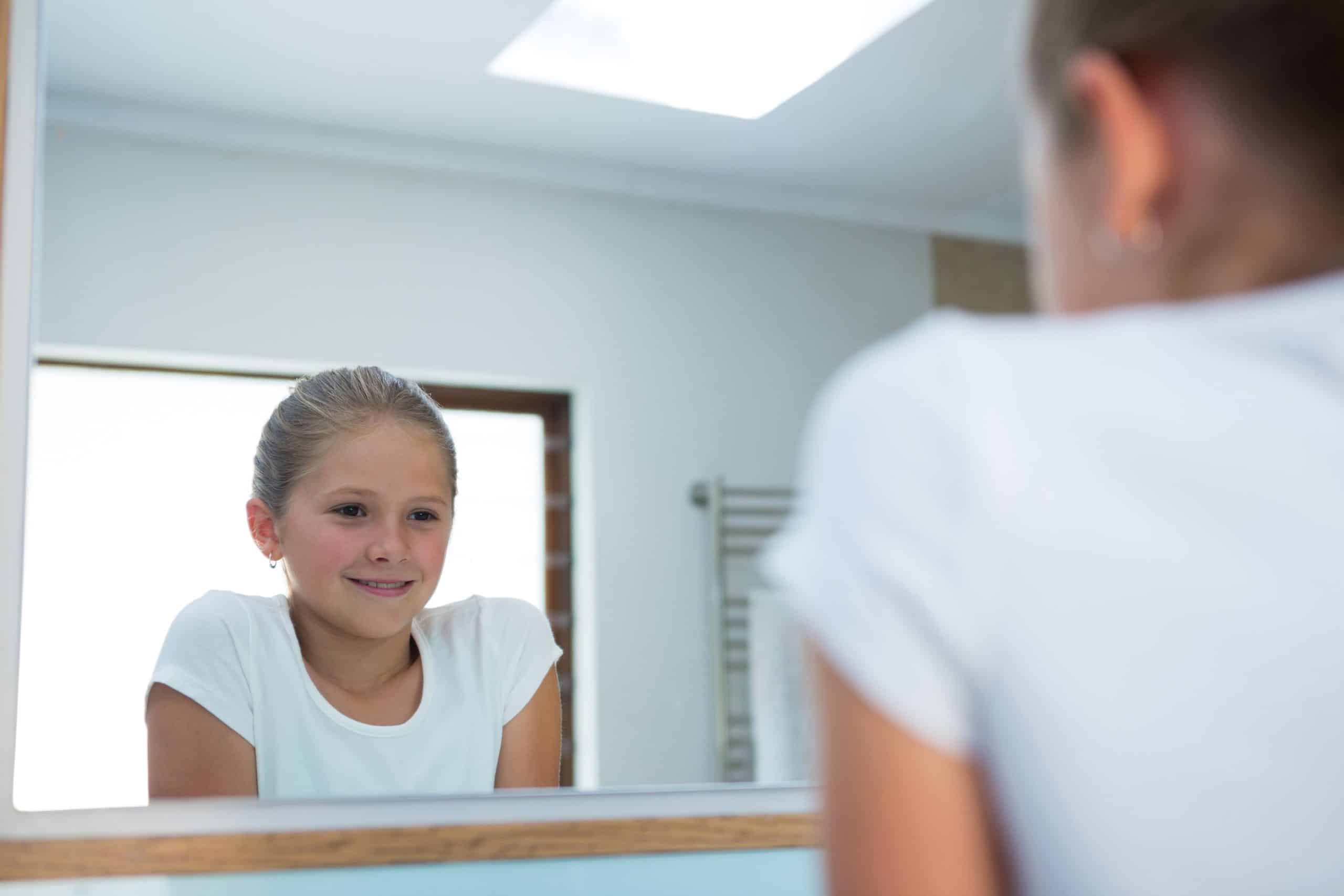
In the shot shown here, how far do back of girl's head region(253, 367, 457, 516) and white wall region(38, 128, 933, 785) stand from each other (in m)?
0.98

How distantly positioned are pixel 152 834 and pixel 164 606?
1.51m

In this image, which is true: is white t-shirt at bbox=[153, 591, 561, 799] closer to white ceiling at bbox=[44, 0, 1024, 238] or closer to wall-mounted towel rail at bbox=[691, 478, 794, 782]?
white ceiling at bbox=[44, 0, 1024, 238]

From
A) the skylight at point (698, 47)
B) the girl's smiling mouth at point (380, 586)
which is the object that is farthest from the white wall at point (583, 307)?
the girl's smiling mouth at point (380, 586)

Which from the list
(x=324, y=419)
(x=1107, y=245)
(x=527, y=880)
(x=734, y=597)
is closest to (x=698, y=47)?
(x=734, y=597)

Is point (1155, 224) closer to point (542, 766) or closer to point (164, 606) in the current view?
point (542, 766)

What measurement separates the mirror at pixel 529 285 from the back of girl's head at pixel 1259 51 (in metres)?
1.48

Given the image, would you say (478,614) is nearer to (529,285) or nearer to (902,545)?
(902,545)

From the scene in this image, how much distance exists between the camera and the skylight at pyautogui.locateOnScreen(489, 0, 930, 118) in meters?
1.95

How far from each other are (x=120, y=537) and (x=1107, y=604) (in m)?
2.02

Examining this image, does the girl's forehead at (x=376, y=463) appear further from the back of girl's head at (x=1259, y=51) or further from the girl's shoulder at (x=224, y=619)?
the back of girl's head at (x=1259, y=51)

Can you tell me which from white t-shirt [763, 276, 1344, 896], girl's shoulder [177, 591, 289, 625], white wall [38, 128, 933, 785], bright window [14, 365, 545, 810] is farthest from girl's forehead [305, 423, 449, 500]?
white wall [38, 128, 933, 785]

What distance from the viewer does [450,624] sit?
1181 millimetres

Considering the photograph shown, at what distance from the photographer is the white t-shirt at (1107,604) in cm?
26

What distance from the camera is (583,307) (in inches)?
92.6
